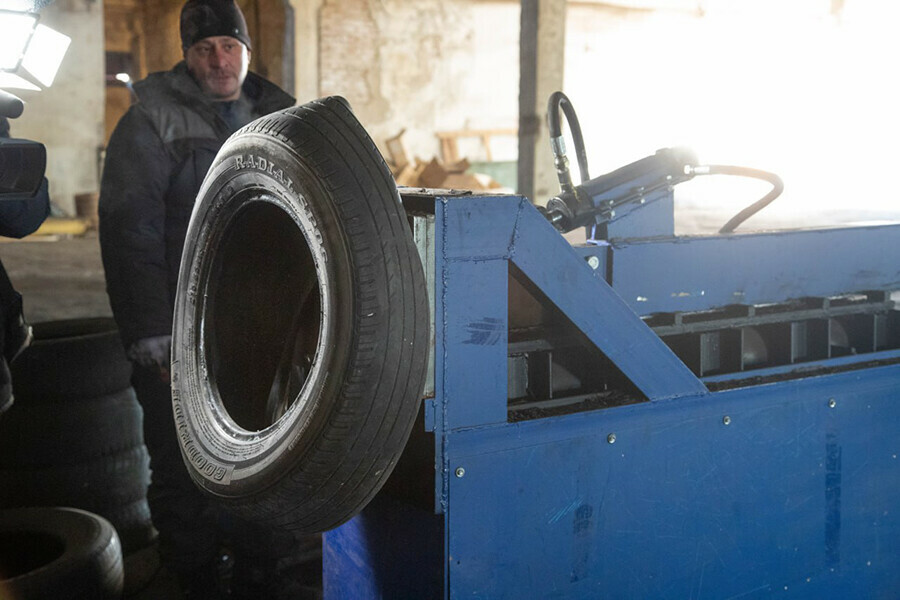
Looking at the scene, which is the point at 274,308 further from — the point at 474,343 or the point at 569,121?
the point at 569,121

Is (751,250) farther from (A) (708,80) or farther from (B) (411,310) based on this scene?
(A) (708,80)

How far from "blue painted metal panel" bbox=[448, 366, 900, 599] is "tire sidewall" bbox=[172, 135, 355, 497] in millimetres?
368

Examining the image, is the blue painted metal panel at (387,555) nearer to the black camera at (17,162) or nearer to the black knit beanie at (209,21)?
the black camera at (17,162)

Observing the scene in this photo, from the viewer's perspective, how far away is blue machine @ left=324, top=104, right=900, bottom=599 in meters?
1.94

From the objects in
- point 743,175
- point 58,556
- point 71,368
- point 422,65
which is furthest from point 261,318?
point 422,65

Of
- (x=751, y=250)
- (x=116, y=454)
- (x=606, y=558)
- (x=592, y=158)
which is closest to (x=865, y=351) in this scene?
(x=751, y=250)

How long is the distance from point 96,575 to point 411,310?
1664mm

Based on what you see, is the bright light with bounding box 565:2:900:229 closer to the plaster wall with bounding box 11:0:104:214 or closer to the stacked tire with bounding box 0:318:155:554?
the plaster wall with bounding box 11:0:104:214

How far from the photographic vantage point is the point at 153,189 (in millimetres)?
3027

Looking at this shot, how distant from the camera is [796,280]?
8.46 ft

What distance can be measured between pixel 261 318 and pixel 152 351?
86cm

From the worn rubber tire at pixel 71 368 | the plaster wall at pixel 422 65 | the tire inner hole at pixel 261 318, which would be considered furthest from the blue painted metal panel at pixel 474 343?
the plaster wall at pixel 422 65

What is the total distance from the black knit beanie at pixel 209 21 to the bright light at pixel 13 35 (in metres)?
0.84

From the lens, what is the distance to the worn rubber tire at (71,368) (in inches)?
136
